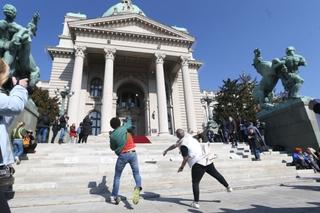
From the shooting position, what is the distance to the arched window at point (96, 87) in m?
30.3

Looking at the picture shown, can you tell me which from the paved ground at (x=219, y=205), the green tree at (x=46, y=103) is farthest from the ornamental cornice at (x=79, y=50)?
the paved ground at (x=219, y=205)

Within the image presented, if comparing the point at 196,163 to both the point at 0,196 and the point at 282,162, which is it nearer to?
the point at 0,196

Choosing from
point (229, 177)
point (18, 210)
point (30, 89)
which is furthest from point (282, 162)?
point (30, 89)

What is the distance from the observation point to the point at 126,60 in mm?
31156

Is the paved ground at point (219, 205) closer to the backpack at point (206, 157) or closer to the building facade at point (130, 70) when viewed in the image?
the backpack at point (206, 157)

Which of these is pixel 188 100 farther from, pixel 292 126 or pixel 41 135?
pixel 41 135

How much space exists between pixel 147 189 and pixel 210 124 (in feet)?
47.6

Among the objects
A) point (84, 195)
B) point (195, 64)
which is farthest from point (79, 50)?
point (84, 195)

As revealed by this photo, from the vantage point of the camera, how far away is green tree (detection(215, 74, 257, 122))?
2657 cm

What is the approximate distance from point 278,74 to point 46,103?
71.0 feet

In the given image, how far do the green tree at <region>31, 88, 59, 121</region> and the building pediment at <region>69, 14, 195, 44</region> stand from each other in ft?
25.7

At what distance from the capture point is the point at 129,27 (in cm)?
2945

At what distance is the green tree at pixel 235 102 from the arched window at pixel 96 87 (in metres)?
14.9

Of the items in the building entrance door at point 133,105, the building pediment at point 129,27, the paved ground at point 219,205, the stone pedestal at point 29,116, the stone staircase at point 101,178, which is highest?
the building pediment at point 129,27
